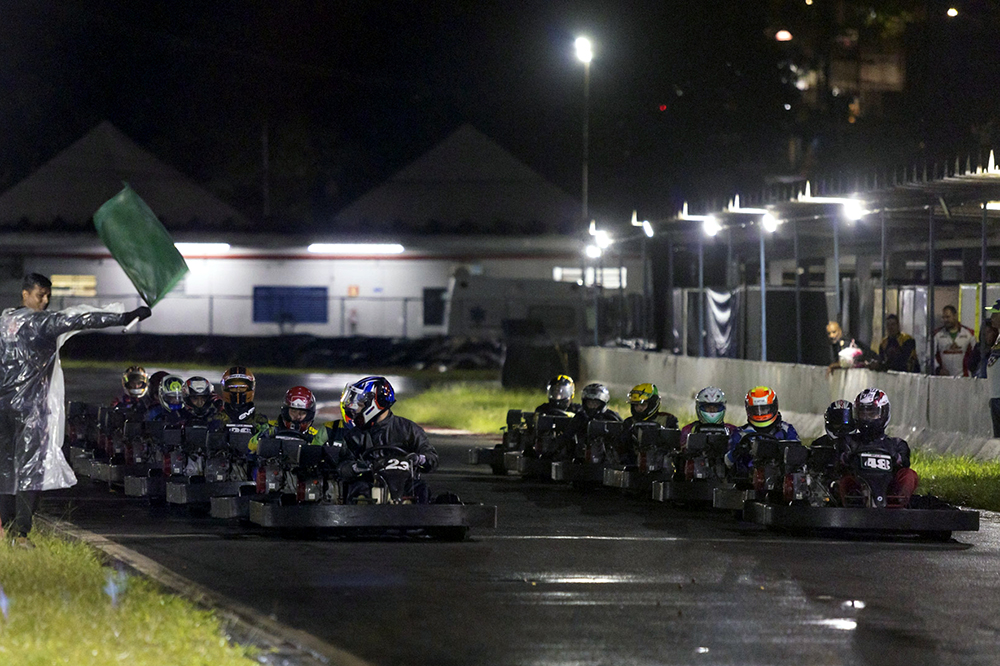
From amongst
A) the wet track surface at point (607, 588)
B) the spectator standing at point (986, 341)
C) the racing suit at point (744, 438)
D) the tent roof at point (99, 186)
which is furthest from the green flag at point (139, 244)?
the tent roof at point (99, 186)

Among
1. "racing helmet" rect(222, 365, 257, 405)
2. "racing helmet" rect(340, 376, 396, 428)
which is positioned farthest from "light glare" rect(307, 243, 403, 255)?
"racing helmet" rect(340, 376, 396, 428)

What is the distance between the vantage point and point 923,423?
61.0ft

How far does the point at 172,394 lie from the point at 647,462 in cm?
506

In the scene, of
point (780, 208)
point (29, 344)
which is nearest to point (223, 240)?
point (780, 208)

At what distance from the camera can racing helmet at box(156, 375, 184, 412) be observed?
16219 mm

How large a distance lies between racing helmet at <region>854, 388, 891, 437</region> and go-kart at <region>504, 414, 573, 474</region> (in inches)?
185

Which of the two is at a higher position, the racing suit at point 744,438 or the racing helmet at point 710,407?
the racing helmet at point 710,407

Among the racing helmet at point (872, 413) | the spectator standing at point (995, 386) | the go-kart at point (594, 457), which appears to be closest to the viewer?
the racing helmet at point (872, 413)

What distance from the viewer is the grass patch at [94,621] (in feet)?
22.4

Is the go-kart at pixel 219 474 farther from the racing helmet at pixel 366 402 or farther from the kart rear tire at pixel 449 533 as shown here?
the kart rear tire at pixel 449 533

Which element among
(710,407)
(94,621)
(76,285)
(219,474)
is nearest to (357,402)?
(219,474)

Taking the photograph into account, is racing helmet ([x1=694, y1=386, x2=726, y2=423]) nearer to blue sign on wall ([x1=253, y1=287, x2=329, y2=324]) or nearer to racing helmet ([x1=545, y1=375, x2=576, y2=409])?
racing helmet ([x1=545, y1=375, x2=576, y2=409])

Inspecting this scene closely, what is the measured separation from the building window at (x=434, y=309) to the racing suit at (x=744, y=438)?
3390 cm

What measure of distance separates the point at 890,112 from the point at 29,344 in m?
40.9
